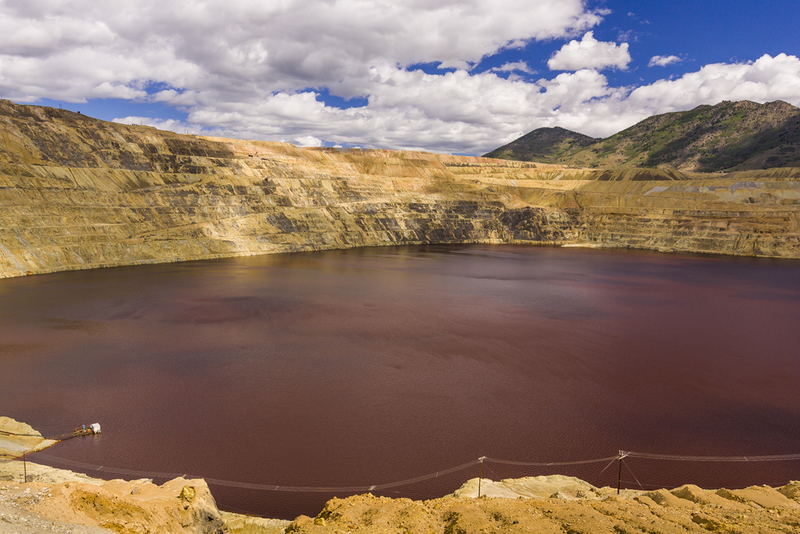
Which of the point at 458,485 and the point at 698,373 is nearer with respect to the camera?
the point at 458,485

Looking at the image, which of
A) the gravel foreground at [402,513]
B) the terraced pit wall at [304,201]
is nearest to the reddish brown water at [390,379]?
the gravel foreground at [402,513]

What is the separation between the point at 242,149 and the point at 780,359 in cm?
9248

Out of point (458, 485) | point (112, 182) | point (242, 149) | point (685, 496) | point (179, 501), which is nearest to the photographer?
point (179, 501)

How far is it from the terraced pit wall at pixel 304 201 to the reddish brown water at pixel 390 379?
45.5 ft

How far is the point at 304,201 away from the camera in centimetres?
8850

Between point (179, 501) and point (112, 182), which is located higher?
point (112, 182)

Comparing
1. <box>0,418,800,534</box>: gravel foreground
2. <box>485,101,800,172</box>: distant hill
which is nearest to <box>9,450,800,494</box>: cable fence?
<box>0,418,800,534</box>: gravel foreground

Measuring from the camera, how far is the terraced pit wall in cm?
5984

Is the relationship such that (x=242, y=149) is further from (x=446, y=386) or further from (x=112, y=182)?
(x=446, y=386)

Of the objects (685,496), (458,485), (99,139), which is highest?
(99,139)

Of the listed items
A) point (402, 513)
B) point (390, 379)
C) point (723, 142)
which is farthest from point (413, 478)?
point (723, 142)

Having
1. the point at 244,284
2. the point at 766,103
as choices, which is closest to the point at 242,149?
the point at 244,284

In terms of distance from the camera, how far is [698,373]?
26.2 m

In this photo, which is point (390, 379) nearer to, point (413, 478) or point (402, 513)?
point (413, 478)
